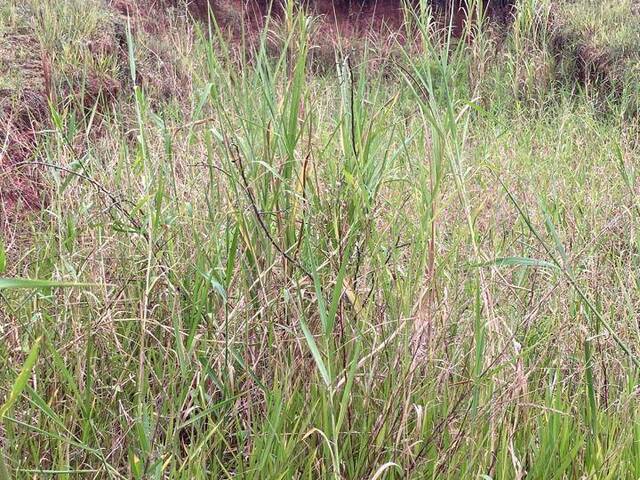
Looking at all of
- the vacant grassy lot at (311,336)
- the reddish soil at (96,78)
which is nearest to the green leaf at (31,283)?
the vacant grassy lot at (311,336)

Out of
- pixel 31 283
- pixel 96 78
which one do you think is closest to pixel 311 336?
pixel 31 283

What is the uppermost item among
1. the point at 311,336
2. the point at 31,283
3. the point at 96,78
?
the point at 31,283

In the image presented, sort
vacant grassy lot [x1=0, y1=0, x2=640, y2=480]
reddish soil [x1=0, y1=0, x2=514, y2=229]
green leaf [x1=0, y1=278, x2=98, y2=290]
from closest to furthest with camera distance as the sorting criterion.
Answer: green leaf [x1=0, y1=278, x2=98, y2=290] → vacant grassy lot [x1=0, y1=0, x2=640, y2=480] → reddish soil [x1=0, y1=0, x2=514, y2=229]

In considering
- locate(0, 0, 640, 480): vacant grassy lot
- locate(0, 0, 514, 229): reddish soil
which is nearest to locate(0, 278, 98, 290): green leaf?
locate(0, 0, 640, 480): vacant grassy lot

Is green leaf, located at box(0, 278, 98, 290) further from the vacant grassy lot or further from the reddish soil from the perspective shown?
the reddish soil

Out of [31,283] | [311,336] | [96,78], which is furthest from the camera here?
[96,78]

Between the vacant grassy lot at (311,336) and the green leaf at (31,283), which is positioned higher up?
the green leaf at (31,283)

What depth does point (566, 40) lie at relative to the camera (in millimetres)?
4598

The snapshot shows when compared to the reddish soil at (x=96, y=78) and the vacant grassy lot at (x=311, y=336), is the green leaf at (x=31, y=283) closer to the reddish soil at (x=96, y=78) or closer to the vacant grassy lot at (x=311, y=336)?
the vacant grassy lot at (x=311, y=336)

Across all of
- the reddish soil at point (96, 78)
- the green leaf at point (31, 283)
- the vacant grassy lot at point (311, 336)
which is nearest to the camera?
the green leaf at point (31, 283)

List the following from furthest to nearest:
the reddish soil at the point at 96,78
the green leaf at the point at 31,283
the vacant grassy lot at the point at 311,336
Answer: the reddish soil at the point at 96,78, the vacant grassy lot at the point at 311,336, the green leaf at the point at 31,283

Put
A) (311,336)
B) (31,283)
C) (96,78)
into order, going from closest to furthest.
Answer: (31,283) → (311,336) → (96,78)

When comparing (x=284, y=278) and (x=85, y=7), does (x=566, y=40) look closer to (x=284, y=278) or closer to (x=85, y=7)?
(x=85, y=7)

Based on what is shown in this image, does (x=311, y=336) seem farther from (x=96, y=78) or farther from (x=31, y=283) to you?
(x=96, y=78)
